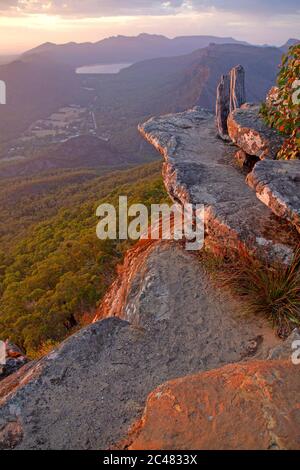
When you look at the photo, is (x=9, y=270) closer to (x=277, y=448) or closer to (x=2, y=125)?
(x=277, y=448)

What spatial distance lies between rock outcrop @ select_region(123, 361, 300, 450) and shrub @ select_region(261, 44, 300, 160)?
4.68 meters

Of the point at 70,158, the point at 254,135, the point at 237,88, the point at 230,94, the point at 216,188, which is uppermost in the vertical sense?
the point at 237,88

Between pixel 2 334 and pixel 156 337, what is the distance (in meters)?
13.2

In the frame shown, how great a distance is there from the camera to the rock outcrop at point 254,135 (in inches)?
322

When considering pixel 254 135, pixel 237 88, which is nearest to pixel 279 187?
pixel 254 135

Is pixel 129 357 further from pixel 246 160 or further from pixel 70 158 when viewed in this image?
pixel 70 158

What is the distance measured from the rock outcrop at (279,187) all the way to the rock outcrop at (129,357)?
1.54 meters

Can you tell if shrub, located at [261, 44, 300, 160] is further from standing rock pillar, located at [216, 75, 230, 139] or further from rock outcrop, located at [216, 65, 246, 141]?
rock outcrop, located at [216, 65, 246, 141]

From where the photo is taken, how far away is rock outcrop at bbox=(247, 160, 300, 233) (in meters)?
6.10

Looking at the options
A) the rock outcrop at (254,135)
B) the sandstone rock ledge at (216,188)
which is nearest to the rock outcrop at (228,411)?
the sandstone rock ledge at (216,188)

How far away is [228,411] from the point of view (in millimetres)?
3623

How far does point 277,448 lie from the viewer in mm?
3189

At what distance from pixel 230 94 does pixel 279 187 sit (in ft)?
19.2

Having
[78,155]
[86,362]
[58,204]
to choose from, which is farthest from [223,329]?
[78,155]
